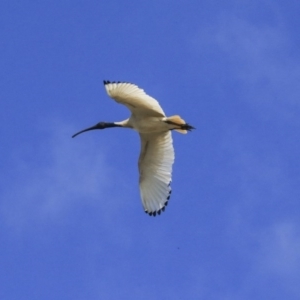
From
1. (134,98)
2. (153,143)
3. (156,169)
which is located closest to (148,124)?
(134,98)

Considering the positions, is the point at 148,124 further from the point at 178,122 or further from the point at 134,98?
the point at 134,98

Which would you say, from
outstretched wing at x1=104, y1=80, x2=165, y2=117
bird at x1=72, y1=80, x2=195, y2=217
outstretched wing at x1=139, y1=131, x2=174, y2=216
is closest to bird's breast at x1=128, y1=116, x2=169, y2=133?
bird at x1=72, y1=80, x2=195, y2=217

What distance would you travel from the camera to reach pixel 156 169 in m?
19.8

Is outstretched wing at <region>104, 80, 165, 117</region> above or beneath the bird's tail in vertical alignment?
beneath

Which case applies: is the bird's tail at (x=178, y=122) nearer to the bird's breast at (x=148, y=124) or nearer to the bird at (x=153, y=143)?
the bird at (x=153, y=143)

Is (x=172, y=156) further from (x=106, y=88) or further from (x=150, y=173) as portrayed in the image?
(x=106, y=88)

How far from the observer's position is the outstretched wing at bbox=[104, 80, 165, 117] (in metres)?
18.3

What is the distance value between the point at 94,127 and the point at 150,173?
1.40m

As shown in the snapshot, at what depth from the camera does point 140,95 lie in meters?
18.4

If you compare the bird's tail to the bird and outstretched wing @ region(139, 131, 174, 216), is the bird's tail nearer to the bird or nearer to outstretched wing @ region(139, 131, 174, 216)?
the bird

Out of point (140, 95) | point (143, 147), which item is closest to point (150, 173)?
point (143, 147)

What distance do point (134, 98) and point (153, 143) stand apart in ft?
4.51

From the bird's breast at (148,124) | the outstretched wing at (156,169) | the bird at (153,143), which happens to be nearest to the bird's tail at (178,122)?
the bird at (153,143)

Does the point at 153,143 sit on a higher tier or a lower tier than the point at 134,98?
higher
